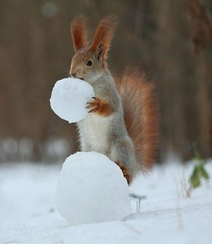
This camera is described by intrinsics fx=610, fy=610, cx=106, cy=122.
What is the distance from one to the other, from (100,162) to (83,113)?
1.18ft

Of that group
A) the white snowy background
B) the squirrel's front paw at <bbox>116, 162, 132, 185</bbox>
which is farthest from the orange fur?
the squirrel's front paw at <bbox>116, 162, 132, 185</bbox>

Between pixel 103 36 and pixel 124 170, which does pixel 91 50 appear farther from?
pixel 124 170

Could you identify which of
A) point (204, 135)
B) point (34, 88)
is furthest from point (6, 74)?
point (204, 135)

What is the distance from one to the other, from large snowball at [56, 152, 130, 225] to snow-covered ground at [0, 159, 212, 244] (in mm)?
118

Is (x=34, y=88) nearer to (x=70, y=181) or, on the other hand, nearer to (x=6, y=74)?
(x=6, y=74)

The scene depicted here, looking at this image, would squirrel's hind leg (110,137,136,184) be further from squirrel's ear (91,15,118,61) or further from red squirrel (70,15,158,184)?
squirrel's ear (91,15,118,61)

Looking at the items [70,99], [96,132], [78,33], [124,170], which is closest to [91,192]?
[70,99]

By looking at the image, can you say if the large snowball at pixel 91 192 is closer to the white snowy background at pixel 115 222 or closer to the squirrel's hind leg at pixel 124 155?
the white snowy background at pixel 115 222

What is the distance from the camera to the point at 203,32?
636cm

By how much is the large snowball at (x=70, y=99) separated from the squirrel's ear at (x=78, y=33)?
789 mm

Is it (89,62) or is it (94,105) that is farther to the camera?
(89,62)

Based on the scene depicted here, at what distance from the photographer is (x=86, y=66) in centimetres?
422

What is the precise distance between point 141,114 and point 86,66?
91cm

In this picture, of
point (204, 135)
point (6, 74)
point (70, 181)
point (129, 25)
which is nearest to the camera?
point (70, 181)
